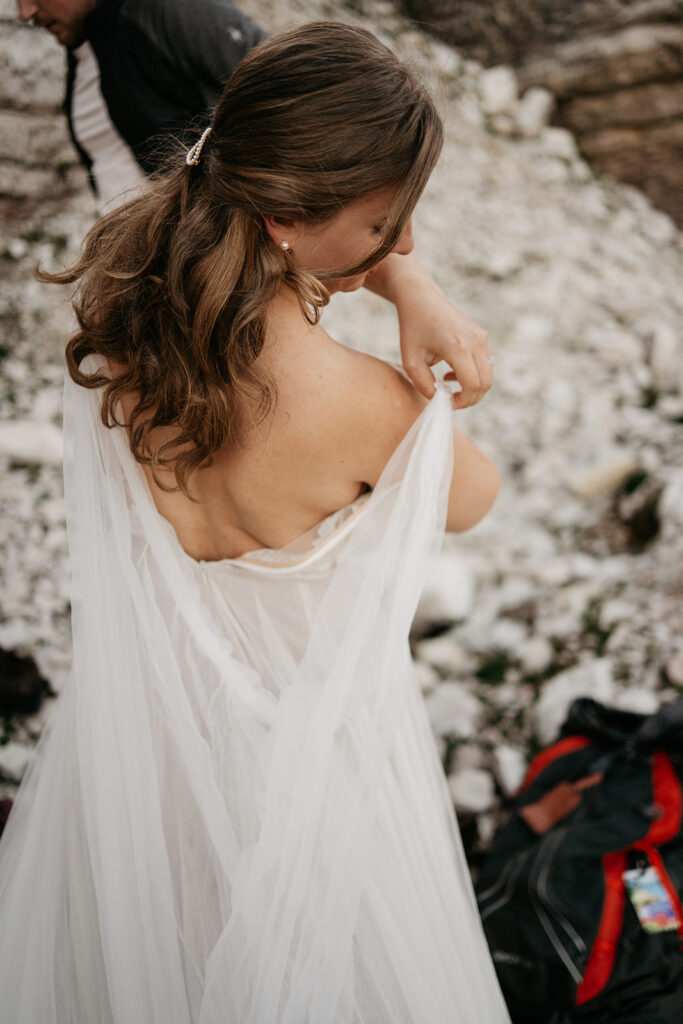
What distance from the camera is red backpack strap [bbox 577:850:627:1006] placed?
1469 millimetres

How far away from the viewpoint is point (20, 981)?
113 centimetres

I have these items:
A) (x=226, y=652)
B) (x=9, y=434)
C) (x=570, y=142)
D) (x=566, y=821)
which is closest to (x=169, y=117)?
(x=226, y=652)

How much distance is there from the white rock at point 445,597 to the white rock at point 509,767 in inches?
20.3

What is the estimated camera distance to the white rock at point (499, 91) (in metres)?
4.39

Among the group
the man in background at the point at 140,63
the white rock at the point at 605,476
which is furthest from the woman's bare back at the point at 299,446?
the white rock at the point at 605,476

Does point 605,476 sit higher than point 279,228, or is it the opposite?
point 279,228

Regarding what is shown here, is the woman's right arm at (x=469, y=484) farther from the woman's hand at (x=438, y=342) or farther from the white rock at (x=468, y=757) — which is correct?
the white rock at (x=468, y=757)

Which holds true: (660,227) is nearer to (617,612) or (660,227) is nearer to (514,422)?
(514,422)

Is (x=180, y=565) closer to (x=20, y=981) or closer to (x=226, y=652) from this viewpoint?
(x=226, y=652)

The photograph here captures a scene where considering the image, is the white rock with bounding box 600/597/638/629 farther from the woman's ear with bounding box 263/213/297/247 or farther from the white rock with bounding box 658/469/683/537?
the woman's ear with bounding box 263/213/297/247

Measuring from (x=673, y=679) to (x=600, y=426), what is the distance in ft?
4.48

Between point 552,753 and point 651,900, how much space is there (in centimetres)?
44

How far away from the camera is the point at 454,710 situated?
7.41ft

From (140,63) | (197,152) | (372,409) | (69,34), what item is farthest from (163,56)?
(372,409)
